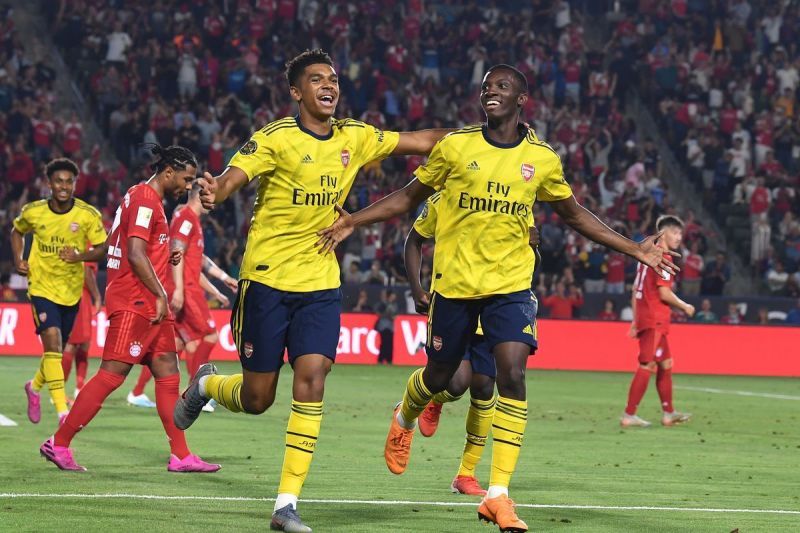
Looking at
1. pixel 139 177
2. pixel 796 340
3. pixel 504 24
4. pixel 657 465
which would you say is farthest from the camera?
pixel 504 24

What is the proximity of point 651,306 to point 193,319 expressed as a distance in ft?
16.9

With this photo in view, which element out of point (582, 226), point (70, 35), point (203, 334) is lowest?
point (203, 334)

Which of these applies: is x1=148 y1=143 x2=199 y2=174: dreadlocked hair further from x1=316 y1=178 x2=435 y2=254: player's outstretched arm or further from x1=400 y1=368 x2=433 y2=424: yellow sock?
x1=400 y1=368 x2=433 y2=424: yellow sock

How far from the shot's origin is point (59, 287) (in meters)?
13.3

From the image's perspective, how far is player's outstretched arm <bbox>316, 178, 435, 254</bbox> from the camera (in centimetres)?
808

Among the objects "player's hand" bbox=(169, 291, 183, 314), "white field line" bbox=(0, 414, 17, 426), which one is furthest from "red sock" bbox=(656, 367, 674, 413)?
"white field line" bbox=(0, 414, 17, 426)

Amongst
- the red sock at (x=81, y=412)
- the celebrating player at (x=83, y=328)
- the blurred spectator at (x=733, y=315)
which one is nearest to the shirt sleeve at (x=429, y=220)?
the red sock at (x=81, y=412)

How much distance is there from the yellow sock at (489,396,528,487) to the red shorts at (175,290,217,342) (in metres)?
8.03

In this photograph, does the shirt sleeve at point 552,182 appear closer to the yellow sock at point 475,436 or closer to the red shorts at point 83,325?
the yellow sock at point 475,436

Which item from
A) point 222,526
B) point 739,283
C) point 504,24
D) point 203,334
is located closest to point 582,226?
point 222,526

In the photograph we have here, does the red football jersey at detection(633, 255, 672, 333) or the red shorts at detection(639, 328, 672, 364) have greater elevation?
the red football jersey at detection(633, 255, 672, 333)

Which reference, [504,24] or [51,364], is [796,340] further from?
[51,364]

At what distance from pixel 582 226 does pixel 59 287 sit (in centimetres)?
634

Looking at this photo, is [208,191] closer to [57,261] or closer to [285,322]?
[285,322]
